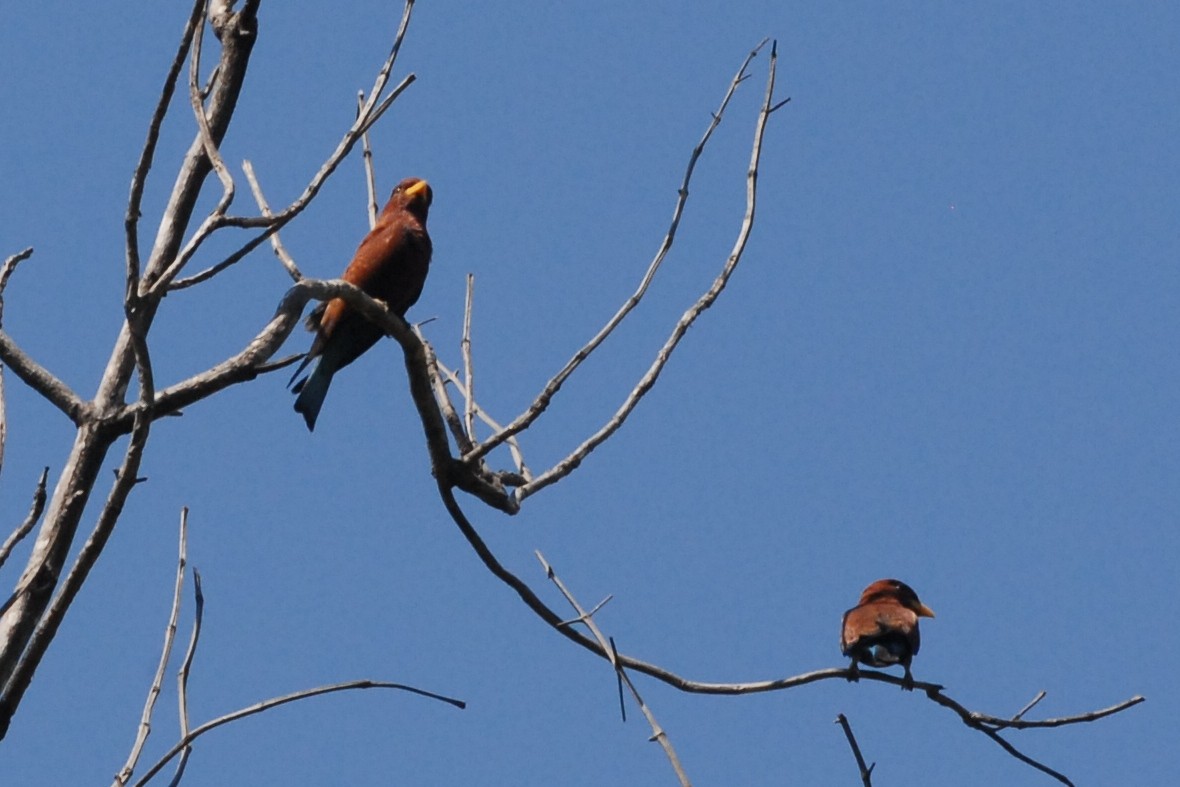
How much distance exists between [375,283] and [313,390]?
1.67ft

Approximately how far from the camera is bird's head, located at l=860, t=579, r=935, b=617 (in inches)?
233

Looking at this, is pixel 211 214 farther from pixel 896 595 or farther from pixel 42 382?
pixel 896 595

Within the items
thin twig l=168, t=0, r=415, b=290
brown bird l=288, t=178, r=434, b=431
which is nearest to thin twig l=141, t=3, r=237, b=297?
thin twig l=168, t=0, r=415, b=290

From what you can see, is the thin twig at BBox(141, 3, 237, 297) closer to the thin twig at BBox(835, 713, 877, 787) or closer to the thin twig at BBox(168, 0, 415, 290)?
the thin twig at BBox(168, 0, 415, 290)

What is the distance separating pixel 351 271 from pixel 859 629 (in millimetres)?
2156

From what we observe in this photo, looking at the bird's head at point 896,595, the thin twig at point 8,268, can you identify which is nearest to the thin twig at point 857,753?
the thin twig at point 8,268

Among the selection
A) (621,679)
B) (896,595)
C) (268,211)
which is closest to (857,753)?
(621,679)

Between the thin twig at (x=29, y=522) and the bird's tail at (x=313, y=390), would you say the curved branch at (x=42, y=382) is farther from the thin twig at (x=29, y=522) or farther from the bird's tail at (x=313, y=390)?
the bird's tail at (x=313, y=390)

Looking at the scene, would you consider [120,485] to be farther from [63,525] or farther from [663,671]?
[663,671]

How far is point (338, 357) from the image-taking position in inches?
196

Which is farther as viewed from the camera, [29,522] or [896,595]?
[896,595]

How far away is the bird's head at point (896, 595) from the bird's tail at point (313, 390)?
2242mm

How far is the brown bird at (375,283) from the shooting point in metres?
4.87

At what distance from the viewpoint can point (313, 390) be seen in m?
4.89
